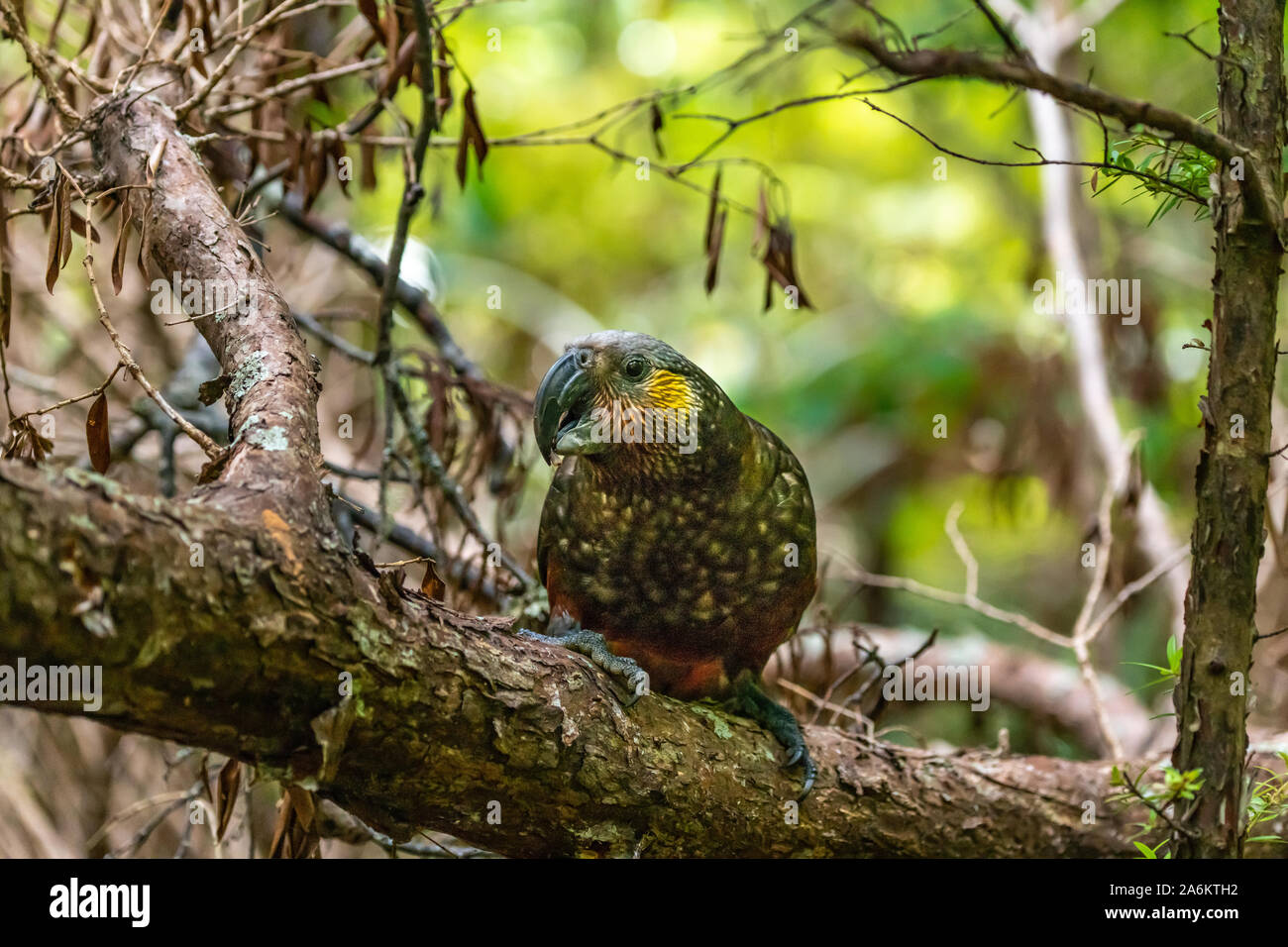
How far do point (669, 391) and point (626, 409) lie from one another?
132 millimetres

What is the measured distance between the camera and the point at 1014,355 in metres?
6.19

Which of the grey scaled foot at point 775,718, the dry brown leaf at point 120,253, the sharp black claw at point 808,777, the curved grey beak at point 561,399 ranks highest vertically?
the dry brown leaf at point 120,253

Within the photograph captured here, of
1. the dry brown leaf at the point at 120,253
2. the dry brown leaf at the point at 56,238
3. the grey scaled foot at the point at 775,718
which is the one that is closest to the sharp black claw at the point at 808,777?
the grey scaled foot at the point at 775,718

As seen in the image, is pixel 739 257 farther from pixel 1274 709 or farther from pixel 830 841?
pixel 830 841

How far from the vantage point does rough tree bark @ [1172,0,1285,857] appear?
88.7 inches

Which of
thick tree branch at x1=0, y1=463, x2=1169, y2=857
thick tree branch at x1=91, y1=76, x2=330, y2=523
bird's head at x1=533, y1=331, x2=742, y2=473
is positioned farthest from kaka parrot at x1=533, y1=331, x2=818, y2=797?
thick tree branch at x1=91, y1=76, x2=330, y2=523

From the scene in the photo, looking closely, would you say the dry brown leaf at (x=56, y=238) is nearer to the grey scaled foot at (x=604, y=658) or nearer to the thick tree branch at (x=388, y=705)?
the thick tree branch at (x=388, y=705)

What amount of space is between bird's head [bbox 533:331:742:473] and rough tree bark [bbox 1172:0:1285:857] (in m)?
1.22

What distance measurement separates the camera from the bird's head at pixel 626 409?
2801 millimetres

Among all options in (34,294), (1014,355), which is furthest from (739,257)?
(34,294)

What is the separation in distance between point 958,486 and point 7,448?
267 inches

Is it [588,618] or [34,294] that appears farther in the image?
[34,294]

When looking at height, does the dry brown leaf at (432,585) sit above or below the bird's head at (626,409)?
below

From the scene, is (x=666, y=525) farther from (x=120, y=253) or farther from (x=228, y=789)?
(x=120, y=253)
